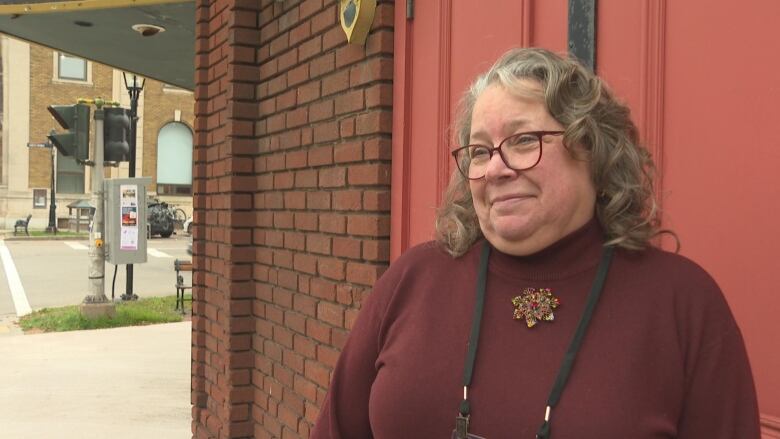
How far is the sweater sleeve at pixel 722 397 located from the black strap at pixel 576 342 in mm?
196

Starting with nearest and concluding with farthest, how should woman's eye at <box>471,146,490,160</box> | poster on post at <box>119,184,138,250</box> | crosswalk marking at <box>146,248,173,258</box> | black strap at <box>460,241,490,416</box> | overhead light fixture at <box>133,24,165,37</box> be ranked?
1. black strap at <box>460,241,490,416</box>
2. woman's eye at <box>471,146,490,160</box>
3. overhead light fixture at <box>133,24,165,37</box>
4. poster on post at <box>119,184,138,250</box>
5. crosswalk marking at <box>146,248,173,258</box>

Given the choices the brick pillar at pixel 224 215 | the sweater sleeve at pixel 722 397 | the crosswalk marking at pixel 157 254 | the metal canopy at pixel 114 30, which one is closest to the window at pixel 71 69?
the crosswalk marking at pixel 157 254

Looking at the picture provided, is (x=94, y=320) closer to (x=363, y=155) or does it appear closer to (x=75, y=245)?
(x=363, y=155)

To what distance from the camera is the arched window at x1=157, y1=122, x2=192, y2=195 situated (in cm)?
3778

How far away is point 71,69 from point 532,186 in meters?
38.3

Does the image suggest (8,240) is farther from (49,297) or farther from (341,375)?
(341,375)

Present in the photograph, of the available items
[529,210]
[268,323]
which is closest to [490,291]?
[529,210]

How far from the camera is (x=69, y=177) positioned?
121ft

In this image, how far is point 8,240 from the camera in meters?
27.1

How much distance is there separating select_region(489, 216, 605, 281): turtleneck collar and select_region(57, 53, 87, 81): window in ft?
123

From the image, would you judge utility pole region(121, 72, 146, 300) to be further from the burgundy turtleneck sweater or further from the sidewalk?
the burgundy turtleneck sweater

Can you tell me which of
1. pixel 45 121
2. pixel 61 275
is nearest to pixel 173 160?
pixel 45 121

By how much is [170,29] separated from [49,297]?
8.23m

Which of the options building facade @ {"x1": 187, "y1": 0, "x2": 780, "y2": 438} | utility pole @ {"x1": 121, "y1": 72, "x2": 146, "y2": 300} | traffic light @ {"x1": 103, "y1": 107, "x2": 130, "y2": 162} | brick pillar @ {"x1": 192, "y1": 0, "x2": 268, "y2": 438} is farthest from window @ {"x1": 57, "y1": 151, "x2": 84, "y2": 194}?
building facade @ {"x1": 187, "y1": 0, "x2": 780, "y2": 438}
